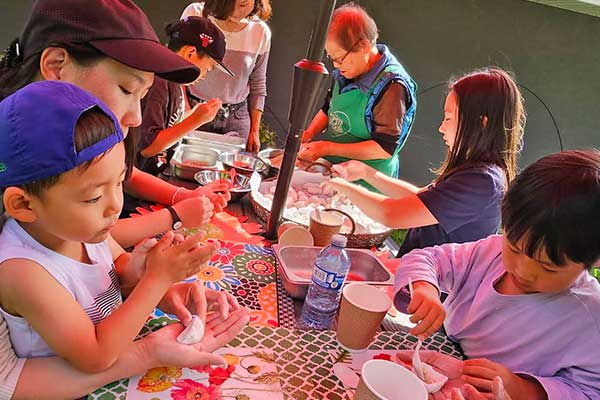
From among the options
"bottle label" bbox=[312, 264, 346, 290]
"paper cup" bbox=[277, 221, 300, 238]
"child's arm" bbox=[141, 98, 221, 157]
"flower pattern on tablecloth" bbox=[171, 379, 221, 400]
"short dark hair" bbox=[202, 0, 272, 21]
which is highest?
"short dark hair" bbox=[202, 0, 272, 21]

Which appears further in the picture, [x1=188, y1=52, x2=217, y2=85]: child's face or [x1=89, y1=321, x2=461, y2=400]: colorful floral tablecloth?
[x1=188, y1=52, x2=217, y2=85]: child's face

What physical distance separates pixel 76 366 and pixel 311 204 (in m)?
1.16

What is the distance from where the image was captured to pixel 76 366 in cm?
81

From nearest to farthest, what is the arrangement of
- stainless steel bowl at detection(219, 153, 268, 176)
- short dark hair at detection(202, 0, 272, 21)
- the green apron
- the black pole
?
the black pole
stainless steel bowl at detection(219, 153, 268, 176)
the green apron
short dark hair at detection(202, 0, 272, 21)

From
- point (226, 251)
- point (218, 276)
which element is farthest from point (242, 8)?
point (218, 276)

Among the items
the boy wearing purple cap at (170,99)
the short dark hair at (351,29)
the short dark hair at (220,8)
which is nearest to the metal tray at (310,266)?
the boy wearing purple cap at (170,99)

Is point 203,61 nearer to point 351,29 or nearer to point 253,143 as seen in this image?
point 351,29

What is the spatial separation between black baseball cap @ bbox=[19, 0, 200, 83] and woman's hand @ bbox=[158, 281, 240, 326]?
1.66 feet

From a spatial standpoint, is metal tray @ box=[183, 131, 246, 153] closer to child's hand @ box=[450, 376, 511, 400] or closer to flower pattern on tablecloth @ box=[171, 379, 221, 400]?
flower pattern on tablecloth @ box=[171, 379, 221, 400]

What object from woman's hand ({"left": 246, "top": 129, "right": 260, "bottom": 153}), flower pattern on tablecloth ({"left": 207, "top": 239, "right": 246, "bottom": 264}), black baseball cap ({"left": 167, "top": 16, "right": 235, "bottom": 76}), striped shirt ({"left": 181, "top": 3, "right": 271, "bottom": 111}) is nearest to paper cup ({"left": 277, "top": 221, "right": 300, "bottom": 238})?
flower pattern on tablecloth ({"left": 207, "top": 239, "right": 246, "bottom": 264})

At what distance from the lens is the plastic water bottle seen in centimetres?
113

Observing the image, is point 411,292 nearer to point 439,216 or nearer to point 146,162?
point 439,216

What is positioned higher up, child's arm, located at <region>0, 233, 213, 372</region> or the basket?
child's arm, located at <region>0, 233, 213, 372</region>

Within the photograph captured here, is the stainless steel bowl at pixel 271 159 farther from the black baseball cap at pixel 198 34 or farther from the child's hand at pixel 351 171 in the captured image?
the black baseball cap at pixel 198 34
